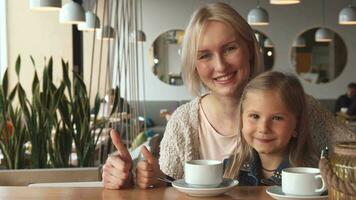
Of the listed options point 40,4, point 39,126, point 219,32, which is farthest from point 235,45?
point 40,4

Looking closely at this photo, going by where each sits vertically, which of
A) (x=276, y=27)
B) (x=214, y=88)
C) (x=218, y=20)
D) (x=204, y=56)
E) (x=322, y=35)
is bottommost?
(x=214, y=88)

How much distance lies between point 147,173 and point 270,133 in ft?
1.22

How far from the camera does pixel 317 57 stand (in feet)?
36.6

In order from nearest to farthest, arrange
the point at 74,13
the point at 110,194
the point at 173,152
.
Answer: the point at 110,194, the point at 173,152, the point at 74,13

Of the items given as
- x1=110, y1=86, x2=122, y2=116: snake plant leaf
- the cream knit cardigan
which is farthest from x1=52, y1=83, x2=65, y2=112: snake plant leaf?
the cream knit cardigan

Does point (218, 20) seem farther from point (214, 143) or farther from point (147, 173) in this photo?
point (147, 173)

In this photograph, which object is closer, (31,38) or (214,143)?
(214,143)

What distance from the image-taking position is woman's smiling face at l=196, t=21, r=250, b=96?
181 centimetres

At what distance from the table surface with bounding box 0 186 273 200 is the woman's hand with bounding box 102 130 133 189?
1.0 inches

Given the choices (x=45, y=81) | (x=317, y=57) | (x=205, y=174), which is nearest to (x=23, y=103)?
(x=45, y=81)

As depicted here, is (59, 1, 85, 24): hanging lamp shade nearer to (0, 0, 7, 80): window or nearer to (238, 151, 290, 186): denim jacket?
(0, 0, 7, 80): window

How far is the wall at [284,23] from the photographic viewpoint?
1099 cm

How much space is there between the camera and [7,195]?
4.48ft

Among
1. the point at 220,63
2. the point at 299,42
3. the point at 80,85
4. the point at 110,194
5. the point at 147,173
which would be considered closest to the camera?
the point at 110,194
